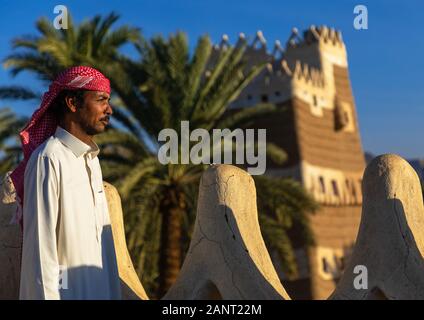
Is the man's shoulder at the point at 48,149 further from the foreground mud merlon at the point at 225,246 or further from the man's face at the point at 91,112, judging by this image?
the foreground mud merlon at the point at 225,246

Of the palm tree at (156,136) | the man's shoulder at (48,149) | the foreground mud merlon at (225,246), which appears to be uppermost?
the palm tree at (156,136)

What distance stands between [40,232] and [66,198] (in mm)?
198

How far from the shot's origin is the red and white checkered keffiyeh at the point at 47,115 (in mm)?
3395

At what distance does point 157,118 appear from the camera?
12.7 meters

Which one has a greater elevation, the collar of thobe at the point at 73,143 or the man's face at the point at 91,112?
the man's face at the point at 91,112

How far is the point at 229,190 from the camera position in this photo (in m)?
5.28

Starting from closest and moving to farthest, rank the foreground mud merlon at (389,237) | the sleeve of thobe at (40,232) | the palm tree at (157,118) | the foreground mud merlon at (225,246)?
the sleeve of thobe at (40,232) → the foreground mud merlon at (389,237) → the foreground mud merlon at (225,246) → the palm tree at (157,118)

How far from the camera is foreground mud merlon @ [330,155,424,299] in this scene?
16.0ft

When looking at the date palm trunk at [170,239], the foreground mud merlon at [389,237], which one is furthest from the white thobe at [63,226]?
the date palm trunk at [170,239]

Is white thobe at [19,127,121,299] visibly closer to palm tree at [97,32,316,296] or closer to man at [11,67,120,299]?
man at [11,67,120,299]

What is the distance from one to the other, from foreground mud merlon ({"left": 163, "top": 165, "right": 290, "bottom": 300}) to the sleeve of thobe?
214 cm

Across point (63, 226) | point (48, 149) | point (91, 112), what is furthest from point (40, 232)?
point (91, 112)

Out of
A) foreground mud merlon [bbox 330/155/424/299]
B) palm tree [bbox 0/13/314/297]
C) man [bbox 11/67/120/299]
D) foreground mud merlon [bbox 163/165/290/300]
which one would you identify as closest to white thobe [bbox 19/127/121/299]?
man [bbox 11/67/120/299]
